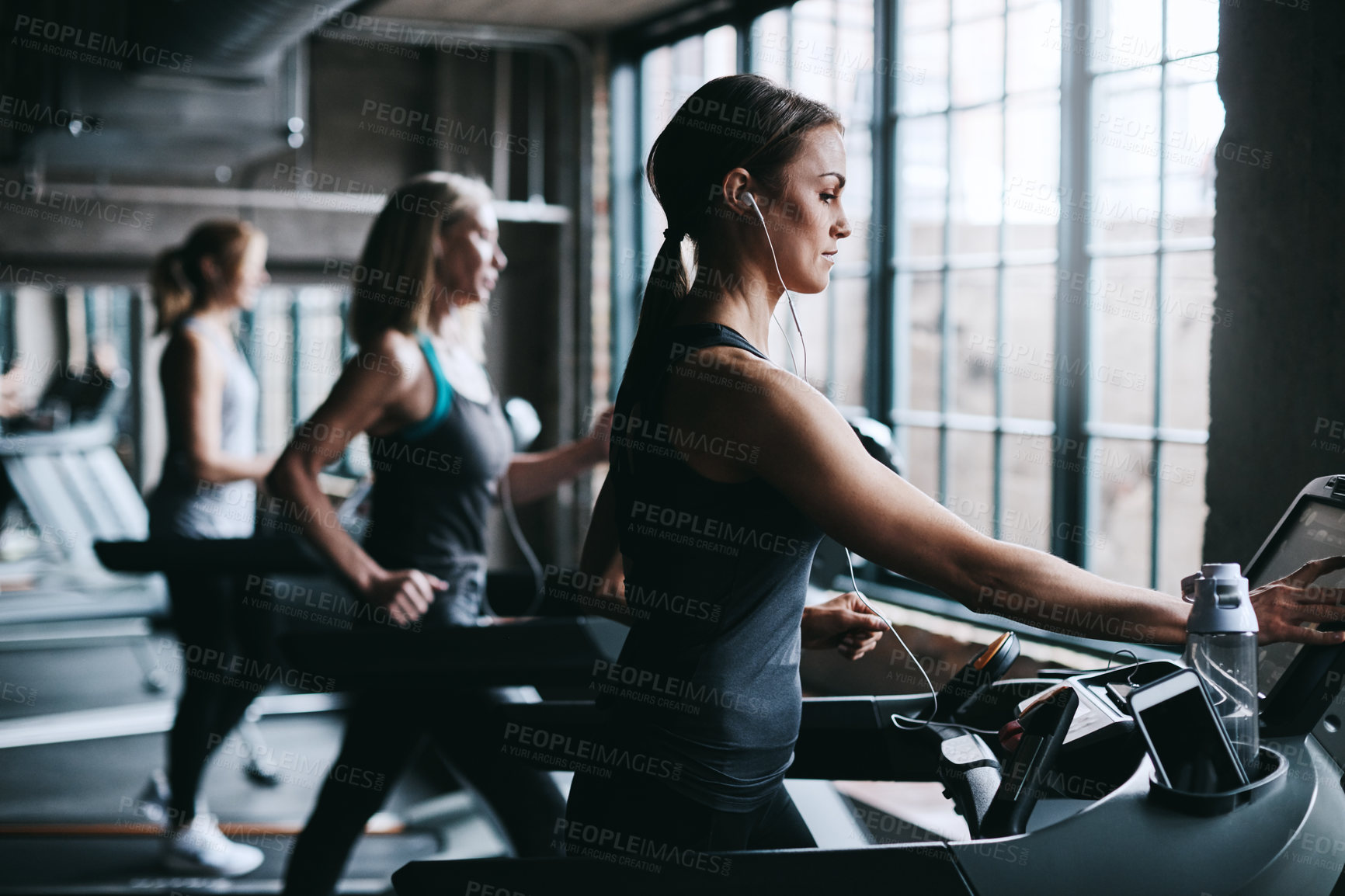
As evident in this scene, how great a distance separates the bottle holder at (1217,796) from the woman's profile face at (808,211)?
566 millimetres

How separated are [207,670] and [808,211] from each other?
7.79 feet

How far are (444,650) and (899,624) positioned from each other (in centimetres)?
182

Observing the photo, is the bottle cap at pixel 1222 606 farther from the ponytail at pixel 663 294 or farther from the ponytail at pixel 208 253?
the ponytail at pixel 208 253

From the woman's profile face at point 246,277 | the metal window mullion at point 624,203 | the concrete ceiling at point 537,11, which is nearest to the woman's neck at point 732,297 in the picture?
the woman's profile face at point 246,277

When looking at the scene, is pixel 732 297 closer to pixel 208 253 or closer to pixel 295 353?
pixel 208 253

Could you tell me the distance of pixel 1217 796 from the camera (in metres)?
1.03

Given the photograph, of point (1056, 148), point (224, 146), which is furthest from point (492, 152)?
point (1056, 148)

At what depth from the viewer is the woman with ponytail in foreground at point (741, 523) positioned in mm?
1056

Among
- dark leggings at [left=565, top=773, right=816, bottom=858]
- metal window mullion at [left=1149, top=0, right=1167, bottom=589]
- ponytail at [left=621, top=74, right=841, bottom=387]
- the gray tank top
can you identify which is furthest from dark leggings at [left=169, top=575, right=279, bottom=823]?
metal window mullion at [left=1149, top=0, right=1167, bottom=589]

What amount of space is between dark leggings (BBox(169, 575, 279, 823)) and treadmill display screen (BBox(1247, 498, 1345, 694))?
2.50 m

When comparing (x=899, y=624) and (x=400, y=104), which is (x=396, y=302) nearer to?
(x=899, y=624)

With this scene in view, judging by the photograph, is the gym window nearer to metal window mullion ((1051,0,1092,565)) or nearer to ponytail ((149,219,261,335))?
metal window mullion ((1051,0,1092,565))

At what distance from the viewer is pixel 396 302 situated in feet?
7.39

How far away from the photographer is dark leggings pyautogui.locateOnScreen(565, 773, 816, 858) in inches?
46.7
